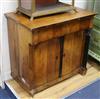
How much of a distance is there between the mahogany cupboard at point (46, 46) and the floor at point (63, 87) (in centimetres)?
6

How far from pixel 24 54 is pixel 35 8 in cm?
41

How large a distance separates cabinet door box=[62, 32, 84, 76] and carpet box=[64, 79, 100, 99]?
241mm

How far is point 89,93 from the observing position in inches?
78.5

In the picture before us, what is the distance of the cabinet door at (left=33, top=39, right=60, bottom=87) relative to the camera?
173cm

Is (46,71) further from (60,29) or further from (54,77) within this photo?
(60,29)

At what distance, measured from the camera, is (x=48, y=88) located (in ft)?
6.53

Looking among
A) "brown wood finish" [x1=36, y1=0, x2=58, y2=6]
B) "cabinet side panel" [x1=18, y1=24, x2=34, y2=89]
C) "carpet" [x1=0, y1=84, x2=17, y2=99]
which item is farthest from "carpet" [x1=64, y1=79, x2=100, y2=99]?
"brown wood finish" [x1=36, y1=0, x2=58, y2=6]

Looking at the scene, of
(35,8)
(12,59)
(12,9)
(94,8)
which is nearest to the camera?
(35,8)

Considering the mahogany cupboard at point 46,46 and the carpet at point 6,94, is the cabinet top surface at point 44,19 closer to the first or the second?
the mahogany cupboard at point 46,46

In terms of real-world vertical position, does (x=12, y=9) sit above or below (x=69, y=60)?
above

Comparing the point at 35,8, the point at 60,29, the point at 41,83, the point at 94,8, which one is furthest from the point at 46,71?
the point at 94,8

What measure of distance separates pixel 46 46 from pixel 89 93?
→ 67 cm

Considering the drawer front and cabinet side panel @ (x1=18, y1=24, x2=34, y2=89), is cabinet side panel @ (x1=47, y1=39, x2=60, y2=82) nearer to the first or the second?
the drawer front

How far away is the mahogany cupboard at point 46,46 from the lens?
164 cm
